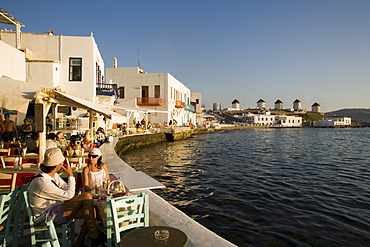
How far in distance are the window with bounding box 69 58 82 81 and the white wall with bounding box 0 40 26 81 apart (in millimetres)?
4921

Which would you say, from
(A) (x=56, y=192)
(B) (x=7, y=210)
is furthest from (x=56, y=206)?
(B) (x=7, y=210)

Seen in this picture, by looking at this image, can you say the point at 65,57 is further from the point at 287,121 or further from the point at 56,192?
the point at 287,121

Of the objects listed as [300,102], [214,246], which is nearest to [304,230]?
[214,246]

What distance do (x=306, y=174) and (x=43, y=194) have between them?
12988 mm

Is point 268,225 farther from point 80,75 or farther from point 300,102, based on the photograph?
point 300,102

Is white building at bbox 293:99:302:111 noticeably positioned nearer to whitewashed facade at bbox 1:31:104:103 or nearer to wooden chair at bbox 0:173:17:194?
whitewashed facade at bbox 1:31:104:103

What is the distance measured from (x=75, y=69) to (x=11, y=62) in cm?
654

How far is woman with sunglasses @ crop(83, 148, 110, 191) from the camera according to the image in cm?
468

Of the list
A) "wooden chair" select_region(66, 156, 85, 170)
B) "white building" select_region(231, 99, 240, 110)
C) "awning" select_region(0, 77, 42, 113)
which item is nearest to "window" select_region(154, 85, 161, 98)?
"wooden chair" select_region(66, 156, 85, 170)

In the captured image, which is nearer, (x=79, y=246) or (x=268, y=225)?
(x=79, y=246)

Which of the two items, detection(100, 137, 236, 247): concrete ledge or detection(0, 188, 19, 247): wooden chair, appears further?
detection(100, 137, 236, 247): concrete ledge

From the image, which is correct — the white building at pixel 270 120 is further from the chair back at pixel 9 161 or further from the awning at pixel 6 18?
the chair back at pixel 9 161

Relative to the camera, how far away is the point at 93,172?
4812 mm

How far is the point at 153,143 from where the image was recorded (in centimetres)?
2750
